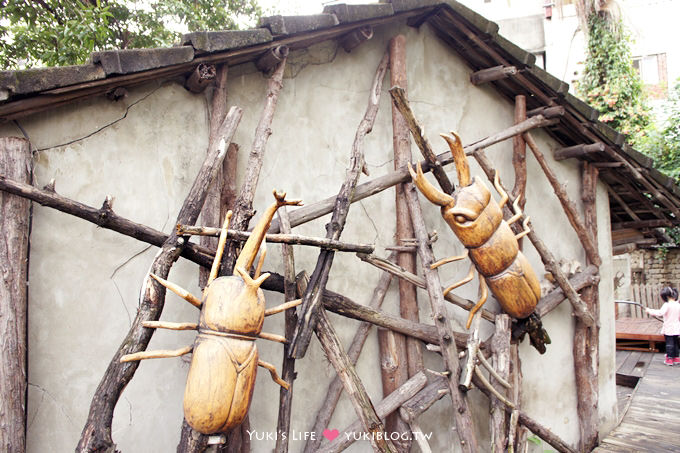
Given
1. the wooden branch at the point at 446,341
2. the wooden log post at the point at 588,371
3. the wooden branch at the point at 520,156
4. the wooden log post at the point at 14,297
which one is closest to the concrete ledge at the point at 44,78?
the wooden log post at the point at 14,297

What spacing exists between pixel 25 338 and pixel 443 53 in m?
4.43

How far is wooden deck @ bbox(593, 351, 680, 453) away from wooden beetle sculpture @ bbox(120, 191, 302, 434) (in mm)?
4817

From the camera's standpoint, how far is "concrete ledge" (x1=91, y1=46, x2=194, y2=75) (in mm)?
2816

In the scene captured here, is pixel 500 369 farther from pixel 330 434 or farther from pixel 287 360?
pixel 287 360

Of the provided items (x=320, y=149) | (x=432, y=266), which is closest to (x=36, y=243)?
(x=320, y=149)

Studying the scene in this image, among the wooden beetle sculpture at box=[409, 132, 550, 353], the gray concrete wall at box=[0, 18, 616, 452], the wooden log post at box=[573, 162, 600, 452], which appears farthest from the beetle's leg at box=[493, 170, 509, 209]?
the wooden log post at box=[573, 162, 600, 452]

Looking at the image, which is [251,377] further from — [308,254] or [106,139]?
[106,139]

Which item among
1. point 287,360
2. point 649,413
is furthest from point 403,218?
point 649,413

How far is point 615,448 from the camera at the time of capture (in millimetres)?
5523

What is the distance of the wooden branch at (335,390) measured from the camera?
3.74m

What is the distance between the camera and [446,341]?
391 cm

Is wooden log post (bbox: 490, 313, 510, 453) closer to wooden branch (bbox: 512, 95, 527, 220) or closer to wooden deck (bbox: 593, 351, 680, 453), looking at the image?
wooden branch (bbox: 512, 95, 527, 220)

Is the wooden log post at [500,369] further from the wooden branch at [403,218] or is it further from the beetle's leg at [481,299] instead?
the wooden branch at [403,218]

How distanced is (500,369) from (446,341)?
0.92 metres
